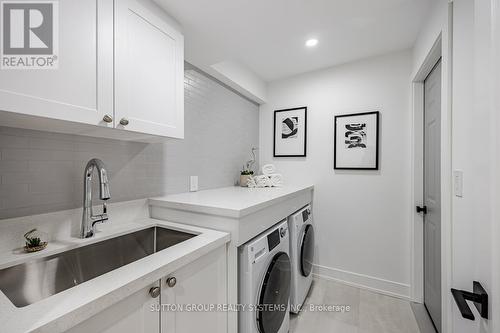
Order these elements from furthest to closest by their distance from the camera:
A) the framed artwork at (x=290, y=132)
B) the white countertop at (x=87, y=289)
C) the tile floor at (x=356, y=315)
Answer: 1. the framed artwork at (x=290, y=132)
2. the tile floor at (x=356, y=315)
3. the white countertop at (x=87, y=289)

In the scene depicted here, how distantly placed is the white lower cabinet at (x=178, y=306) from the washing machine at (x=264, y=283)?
4.6 inches

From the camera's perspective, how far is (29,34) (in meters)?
0.80

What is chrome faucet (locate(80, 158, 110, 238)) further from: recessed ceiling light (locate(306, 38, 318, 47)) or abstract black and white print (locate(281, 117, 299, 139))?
abstract black and white print (locate(281, 117, 299, 139))

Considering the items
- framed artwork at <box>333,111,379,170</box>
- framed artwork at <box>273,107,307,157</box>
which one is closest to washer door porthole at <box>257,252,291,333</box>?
framed artwork at <box>333,111,379,170</box>

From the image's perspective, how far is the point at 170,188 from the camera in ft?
5.74

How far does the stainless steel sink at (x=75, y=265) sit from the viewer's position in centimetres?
86

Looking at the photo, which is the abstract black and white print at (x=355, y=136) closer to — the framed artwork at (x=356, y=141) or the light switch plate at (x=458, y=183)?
the framed artwork at (x=356, y=141)

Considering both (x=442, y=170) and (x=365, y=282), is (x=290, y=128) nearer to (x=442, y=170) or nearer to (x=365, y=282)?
(x=442, y=170)

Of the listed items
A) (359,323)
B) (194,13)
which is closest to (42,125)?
(194,13)

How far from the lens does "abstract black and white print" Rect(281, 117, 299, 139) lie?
9.00 ft

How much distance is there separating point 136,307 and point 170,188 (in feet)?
3.56

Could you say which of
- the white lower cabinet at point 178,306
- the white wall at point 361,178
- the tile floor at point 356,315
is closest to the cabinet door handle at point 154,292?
the white lower cabinet at point 178,306

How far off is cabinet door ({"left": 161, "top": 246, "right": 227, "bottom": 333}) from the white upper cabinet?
77 centimetres

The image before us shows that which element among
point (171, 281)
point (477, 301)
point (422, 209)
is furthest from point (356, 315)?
point (171, 281)
